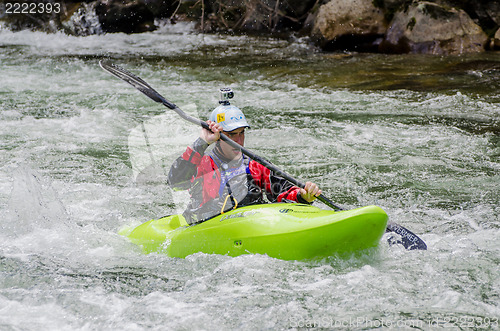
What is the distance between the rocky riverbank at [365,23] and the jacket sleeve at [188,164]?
6323 mm

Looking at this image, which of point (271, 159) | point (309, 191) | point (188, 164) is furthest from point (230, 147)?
point (271, 159)

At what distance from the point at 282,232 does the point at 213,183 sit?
61 cm

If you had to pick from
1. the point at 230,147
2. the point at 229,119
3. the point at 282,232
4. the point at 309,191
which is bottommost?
the point at 282,232

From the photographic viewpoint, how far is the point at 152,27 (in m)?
13.4

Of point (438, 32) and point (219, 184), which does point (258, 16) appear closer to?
point (438, 32)

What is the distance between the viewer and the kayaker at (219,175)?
3578 millimetres

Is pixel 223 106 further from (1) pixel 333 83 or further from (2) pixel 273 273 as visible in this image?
(1) pixel 333 83

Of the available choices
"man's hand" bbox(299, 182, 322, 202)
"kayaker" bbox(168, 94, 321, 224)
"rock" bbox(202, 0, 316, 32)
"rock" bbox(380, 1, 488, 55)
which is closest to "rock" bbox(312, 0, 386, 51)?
"rock" bbox(380, 1, 488, 55)

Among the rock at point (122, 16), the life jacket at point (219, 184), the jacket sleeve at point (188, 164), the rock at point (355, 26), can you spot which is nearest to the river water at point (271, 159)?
the jacket sleeve at point (188, 164)

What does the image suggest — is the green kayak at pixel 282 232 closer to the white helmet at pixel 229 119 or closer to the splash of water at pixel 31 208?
the white helmet at pixel 229 119

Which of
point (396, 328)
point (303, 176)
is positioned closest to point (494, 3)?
point (303, 176)

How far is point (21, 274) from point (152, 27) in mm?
10746

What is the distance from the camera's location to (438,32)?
10195mm

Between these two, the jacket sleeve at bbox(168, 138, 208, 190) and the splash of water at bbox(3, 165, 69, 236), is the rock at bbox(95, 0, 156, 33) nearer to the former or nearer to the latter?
the splash of water at bbox(3, 165, 69, 236)
